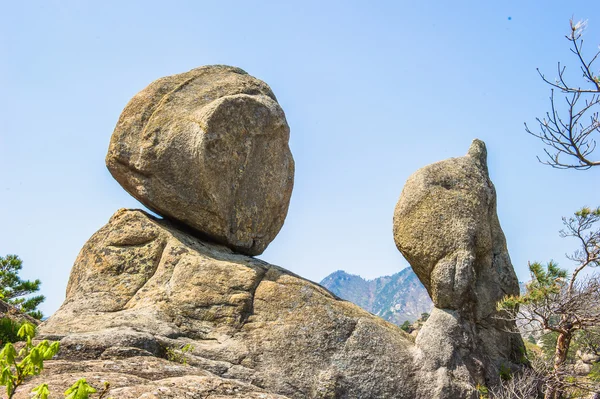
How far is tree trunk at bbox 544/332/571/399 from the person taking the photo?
13.9m

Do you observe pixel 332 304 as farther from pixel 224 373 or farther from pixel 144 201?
pixel 144 201

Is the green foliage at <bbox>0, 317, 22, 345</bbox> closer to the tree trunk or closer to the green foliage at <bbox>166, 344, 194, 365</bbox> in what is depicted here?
the green foliage at <bbox>166, 344, 194, 365</bbox>

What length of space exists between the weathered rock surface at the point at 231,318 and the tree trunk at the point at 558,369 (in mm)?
3199

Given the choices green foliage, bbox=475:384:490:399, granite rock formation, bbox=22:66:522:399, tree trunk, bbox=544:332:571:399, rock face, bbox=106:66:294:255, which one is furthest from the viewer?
rock face, bbox=106:66:294:255

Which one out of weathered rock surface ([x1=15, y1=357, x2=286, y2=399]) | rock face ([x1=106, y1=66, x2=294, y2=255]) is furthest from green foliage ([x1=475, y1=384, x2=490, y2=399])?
weathered rock surface ([x1=15, y1=357, x2=286, y2=399])

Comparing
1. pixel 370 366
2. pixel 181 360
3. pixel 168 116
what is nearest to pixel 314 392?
pixel 370 366

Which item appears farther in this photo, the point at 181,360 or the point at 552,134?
the point at 181,360

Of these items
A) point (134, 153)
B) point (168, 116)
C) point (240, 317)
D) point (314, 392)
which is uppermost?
point (168, 116)

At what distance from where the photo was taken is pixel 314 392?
12.4m

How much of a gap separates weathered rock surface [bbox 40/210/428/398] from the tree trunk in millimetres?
3199

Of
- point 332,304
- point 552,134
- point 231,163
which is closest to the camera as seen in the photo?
point 552,134

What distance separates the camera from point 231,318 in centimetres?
1302

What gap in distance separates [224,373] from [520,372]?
7.09 metres

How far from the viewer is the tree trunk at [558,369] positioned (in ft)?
45.7
